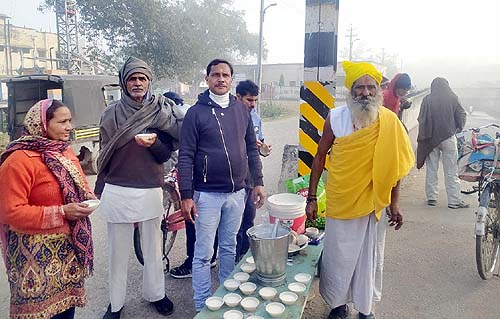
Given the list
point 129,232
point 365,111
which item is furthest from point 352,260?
point 129,232

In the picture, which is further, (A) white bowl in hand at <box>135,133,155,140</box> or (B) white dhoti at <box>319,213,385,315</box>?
(B) white dhoti at <box>319,213,385,315</box>

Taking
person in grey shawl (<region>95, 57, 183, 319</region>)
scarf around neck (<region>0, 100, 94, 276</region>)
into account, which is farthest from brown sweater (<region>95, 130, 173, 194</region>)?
scarf around neck (<region>0, 100, 94, 276</region>)

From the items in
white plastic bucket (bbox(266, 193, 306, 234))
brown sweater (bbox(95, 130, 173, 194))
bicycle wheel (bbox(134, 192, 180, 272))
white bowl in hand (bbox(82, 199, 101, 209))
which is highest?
brown sweater (bbox(95, 130, 173, 194))

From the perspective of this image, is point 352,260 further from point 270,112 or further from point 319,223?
point 270,112

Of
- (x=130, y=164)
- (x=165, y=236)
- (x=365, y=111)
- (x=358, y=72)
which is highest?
(x=358, y=72)

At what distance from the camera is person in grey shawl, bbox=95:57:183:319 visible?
2883mm

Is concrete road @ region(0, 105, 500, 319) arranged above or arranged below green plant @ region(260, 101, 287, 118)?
below

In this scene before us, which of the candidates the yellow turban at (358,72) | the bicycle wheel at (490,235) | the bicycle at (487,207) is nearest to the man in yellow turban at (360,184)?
the yellow turban at (358,72)

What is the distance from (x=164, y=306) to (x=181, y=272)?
25.7 inches

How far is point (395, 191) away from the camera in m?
2.97

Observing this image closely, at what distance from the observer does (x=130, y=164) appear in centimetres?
295

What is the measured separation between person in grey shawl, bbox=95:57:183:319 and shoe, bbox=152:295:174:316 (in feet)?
0.95

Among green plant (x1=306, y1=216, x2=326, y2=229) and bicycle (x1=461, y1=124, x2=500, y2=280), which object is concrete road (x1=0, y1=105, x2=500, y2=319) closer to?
bicycle (x1=461, y1=124, x2=500, y2=280)

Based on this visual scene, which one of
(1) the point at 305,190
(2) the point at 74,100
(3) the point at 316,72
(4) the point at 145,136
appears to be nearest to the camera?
(4) the point at 145,136
